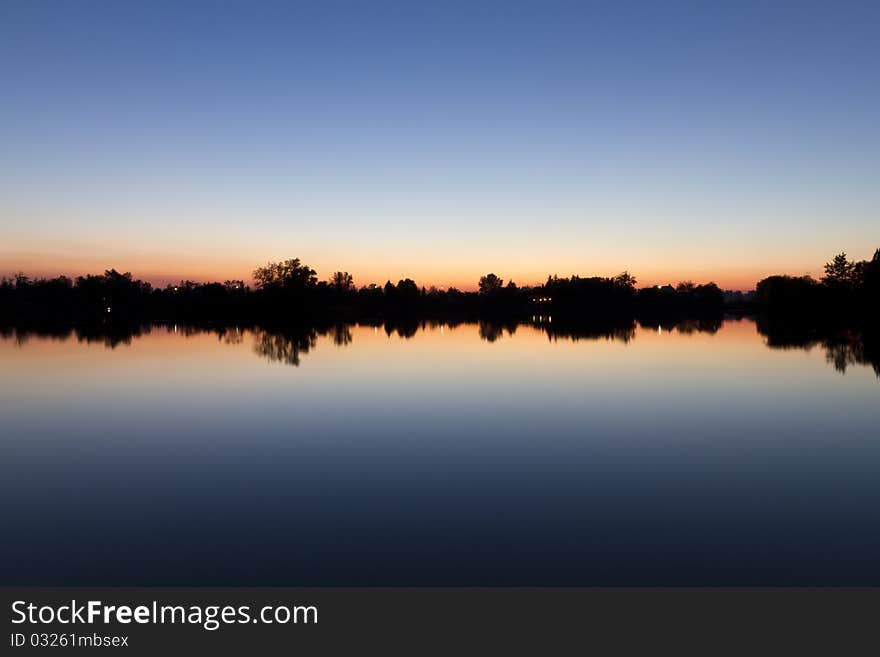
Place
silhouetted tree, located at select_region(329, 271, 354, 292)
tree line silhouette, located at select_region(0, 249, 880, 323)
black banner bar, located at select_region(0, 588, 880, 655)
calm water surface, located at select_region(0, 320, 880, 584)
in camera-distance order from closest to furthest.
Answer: black banner bar, located at select_region(0, 588, 880, 655) < calm water surface, located at select_region(0, 320, 880, 584) < tree line silhouette, located at select_region(0, 249, 880, 323) < silhouetted tree, located at select_region(329, 271, 354, 292)

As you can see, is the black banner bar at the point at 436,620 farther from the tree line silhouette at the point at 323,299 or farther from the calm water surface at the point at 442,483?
the tree line silhouette at the point at 323,299

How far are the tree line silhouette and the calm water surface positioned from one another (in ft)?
274

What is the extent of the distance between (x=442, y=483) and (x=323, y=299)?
468ft

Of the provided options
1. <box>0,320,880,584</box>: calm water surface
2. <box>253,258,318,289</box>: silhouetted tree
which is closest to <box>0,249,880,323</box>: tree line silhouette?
<box>253,258,318,289</box>: silhouetted tree

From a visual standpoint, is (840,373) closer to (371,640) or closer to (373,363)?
(373,363)

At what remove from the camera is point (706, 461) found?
13953mm

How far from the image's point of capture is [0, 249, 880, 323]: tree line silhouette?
4188 inches

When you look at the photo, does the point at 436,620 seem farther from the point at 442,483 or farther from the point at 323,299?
the point at 323,299

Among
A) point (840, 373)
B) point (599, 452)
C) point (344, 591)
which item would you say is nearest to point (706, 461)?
point (599, 452)

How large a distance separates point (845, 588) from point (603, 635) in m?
3.69

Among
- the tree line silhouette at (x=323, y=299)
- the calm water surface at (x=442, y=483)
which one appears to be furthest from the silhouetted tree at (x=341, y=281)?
the calm water surface at (x=442, y=483)

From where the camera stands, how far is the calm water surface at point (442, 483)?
834cm

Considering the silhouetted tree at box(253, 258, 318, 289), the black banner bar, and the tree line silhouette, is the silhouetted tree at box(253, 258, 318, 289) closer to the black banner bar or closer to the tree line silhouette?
the tree line silhouette

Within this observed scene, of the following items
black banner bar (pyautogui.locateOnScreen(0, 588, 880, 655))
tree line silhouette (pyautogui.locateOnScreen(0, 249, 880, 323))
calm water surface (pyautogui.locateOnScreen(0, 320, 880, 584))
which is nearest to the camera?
black banner bar (pyautogui.locateOnScreen(0, 588, 880, 655))
